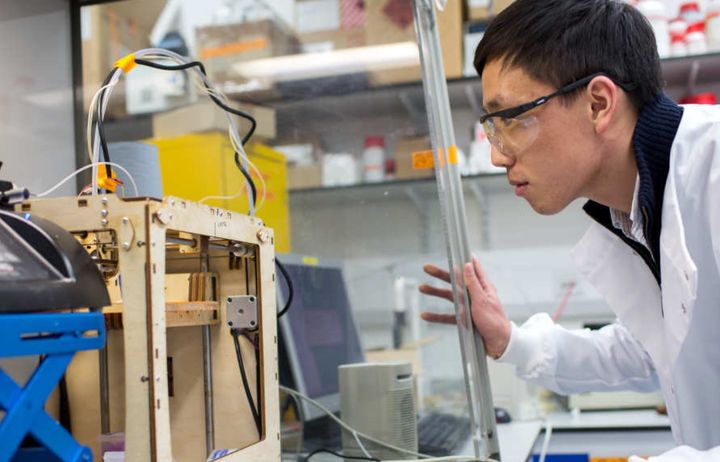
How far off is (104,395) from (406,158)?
4.80 ft

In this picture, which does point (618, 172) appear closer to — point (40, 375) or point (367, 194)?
point (40, 375)

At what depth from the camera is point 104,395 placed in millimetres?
988

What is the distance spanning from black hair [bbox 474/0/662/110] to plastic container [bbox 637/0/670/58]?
1430 millimetres

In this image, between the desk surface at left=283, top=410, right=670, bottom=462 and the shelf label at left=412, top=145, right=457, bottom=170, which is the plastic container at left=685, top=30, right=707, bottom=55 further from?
the desk surface at left=283, top=410, right=670, bottom=462

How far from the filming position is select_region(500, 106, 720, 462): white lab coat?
1.10m

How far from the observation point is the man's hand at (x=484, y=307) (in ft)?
4.63

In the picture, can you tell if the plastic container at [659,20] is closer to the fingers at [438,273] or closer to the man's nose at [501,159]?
the fingers at [438,273]

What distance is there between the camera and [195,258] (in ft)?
3.39

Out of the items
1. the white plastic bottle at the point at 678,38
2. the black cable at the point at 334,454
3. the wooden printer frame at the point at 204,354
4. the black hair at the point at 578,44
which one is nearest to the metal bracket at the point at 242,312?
the wooden printer frame at the point at 204,354

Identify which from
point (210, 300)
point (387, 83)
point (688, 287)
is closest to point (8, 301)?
point (210, 300)

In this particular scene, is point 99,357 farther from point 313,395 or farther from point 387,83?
point 387,83

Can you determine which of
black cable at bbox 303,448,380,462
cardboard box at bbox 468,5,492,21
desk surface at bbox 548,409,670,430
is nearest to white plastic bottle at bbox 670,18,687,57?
cardboard box at bbox 468,5,492,21

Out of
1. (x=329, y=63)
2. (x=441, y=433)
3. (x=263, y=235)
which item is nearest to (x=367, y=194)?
(x=329, y=63)

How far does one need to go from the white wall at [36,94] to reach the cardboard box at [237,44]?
2.73ft
